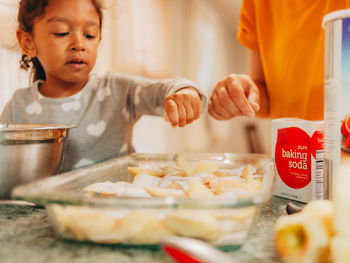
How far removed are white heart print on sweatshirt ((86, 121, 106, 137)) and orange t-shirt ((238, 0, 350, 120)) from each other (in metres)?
0.48

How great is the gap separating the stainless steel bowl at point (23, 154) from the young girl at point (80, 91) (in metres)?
0.19

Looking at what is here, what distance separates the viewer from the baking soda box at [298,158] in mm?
516

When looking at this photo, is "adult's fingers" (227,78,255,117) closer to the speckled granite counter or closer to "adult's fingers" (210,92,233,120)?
"adult's fingers" (210,92,233,120)

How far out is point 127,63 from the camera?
104 centimetres

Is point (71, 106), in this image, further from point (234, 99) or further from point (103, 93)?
point (234, 99)

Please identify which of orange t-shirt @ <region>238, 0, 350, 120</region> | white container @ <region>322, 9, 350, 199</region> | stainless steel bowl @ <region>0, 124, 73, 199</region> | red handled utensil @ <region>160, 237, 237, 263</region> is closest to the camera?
red handled utensil @ <region>160, 237, 237, 263</region>

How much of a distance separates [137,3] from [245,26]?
348 mm

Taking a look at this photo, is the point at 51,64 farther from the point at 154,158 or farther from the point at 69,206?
the point at 69,206

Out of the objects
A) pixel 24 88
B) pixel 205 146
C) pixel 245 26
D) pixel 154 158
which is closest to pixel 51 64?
pixel 24 88

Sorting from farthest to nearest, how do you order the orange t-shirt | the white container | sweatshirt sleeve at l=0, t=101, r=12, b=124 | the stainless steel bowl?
the orange t-shirt
sweatshirt sleeve at l=0, t=101, r=12, b=124
the stainless steel bowl
the white container

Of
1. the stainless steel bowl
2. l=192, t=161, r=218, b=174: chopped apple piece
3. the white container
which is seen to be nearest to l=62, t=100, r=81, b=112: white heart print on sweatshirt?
the stainless steel bowl

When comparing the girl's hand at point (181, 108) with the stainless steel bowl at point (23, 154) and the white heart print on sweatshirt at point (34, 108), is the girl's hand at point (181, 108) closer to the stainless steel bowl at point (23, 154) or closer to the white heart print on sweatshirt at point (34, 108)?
the stainless steel bowl at point (23, 154)

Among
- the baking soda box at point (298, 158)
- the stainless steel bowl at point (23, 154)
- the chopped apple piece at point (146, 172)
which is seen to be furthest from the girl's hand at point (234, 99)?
the stainless steel bowl at point (23, 154)

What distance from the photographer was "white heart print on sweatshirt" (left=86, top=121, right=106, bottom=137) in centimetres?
80
